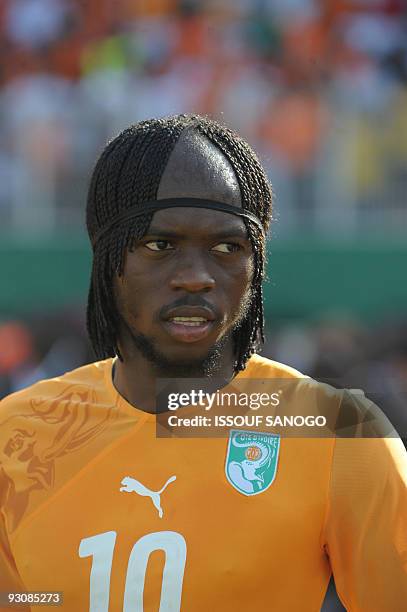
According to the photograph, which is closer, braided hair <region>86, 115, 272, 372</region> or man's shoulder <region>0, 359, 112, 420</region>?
braided hair <region>86, 115, 272, 372</region>

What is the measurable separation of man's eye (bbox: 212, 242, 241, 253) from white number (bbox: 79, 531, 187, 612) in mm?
601

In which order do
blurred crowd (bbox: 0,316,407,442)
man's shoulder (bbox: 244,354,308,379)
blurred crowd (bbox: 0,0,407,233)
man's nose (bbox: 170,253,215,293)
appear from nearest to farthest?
man's nose (bbox: 170,253,215,293)
man's shoulder (bbox: 244,354,308,379)
blurred crowd (bbox: 0,316,407,442)
blurred crowd (bbox: 0,0,407,233)

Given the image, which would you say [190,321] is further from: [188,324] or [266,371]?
[266,371]

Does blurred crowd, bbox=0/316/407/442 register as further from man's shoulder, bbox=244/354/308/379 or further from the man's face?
the man's face

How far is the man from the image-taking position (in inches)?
89.8

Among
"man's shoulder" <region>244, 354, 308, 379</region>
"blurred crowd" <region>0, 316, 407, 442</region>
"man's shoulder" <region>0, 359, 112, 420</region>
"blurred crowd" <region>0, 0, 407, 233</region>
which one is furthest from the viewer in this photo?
"blurred crowd" <region>0, 0, 407, 233</region>

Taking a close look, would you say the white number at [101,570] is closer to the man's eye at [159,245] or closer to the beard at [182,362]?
the beard at [182,362]

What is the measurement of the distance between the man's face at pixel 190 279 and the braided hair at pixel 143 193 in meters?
0.03

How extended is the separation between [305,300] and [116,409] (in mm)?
6925

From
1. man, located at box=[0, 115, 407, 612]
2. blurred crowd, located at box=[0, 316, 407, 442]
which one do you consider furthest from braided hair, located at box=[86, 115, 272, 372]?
blurred crowd, located at box=[0, 316, 407, 442]

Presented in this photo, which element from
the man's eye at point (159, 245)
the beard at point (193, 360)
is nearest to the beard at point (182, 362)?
the beard at point (193, 360)

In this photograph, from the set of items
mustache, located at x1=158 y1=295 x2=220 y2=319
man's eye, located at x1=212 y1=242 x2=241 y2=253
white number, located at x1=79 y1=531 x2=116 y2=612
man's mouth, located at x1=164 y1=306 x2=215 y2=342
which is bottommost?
white number, located at x1=79 y1=531 x2=116 y2=612

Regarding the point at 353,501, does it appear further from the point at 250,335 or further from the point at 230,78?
the point at 230,78

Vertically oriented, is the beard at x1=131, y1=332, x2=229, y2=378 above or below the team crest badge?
above
